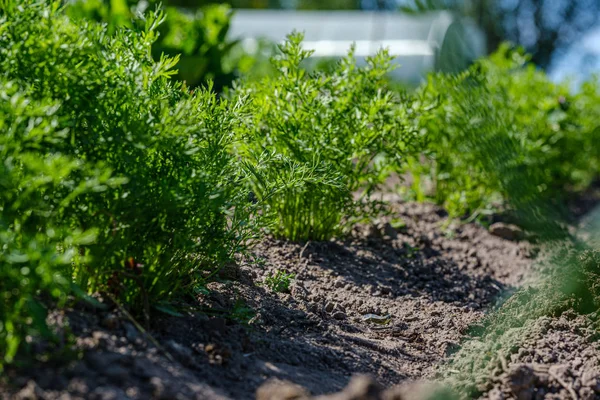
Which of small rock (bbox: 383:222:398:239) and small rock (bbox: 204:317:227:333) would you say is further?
small rock (bbox: 383:222:398:239)

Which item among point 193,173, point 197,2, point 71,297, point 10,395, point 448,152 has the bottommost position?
point 10,395

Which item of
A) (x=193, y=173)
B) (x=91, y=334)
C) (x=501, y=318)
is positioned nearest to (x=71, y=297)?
(x=91, y=334)

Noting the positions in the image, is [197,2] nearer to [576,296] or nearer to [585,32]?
[585,32]

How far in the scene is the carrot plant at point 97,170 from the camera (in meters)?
1.65

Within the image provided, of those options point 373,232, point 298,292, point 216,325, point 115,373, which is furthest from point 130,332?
point 373,232

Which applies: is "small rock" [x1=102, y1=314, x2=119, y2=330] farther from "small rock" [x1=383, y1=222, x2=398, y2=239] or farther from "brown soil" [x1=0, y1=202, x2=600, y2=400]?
"small rock" [x1=383, y1=222, x2=398, y2=239]

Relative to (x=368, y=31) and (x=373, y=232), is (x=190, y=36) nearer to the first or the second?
(x=373, y=232)

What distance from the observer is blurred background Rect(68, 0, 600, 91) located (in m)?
3.06

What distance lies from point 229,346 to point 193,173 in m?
0.51

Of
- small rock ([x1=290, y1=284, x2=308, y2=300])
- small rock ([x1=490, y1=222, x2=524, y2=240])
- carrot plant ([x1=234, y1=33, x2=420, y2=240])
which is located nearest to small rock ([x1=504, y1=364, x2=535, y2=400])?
small rock ([x1=290, y1=284, x2=308, y2=300])

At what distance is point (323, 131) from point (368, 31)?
7.21m

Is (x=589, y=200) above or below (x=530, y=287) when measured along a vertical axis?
above

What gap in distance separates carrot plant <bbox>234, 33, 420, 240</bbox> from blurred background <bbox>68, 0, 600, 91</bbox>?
0.25 meters

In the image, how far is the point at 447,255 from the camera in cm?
372
